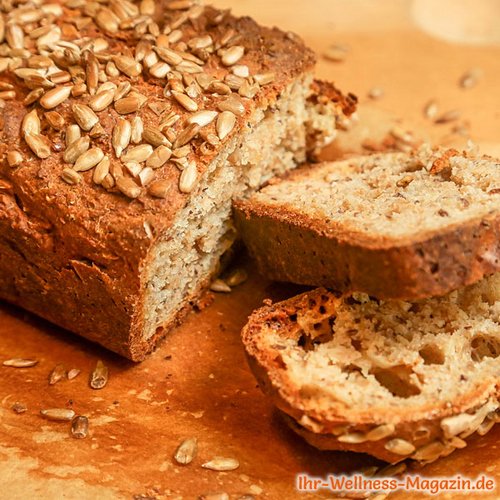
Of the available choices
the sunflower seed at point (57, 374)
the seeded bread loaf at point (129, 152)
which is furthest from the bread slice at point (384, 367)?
the sunflower seed at point (57, 374)

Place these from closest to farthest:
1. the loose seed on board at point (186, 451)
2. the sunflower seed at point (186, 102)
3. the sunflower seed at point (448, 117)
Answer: the loose seed on board at point (186, 451)
the sunflower seed at point (186, 102)
the sunflower seed at point (448, 117)

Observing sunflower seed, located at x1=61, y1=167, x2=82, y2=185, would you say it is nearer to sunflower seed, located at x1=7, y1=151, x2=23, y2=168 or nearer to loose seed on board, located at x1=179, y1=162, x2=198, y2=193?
sunflower seed, located at x1=7, y1=151, x2=23, y2=168

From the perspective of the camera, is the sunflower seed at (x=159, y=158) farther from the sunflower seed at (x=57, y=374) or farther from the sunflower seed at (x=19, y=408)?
the sunflower seed at (x=19, y=408)

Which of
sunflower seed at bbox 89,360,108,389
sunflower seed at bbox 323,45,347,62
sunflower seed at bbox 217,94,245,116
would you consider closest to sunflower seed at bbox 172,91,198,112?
sunflower seed at bbox 217,94,245,116

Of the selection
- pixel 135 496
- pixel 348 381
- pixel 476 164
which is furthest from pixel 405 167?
pixel 135 496

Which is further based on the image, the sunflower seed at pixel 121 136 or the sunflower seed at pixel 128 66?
the sunflower seed at pixel 128 66

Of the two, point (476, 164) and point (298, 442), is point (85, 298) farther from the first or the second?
point (476, 164)

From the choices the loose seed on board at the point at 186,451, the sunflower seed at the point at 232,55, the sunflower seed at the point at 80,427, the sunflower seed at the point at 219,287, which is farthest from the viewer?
the sunflower seed at the point at 219,287
